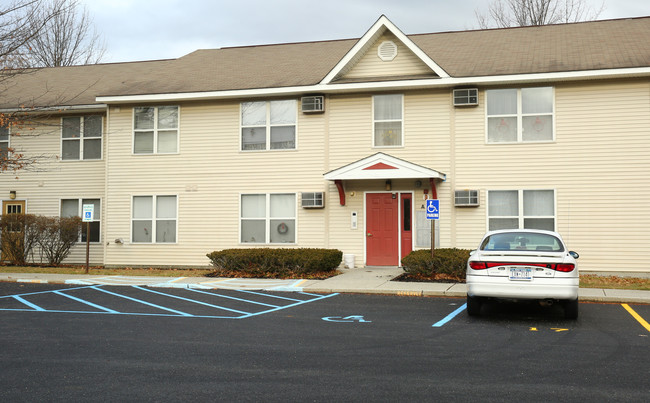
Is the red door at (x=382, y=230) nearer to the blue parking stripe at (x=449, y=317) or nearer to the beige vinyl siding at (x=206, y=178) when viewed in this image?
the beige vinyl siding at (x=206, y=178)

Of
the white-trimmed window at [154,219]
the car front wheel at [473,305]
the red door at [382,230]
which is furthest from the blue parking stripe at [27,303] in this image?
the red door at [382,230]

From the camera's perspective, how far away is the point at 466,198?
17.1 m

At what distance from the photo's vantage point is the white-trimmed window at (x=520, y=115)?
17016mm

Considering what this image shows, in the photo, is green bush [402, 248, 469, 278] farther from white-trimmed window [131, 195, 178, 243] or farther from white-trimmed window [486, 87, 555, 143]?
white-trimmed window [131, 195, 178, 243]

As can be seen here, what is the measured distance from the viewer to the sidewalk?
12508 mm

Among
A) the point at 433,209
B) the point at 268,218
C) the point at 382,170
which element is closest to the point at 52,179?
the point at 268,218

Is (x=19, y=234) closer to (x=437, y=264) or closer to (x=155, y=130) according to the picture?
(x=155, y=130)

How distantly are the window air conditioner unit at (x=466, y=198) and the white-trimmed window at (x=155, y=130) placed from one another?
9.13 m

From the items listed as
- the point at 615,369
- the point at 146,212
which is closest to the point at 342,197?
the point at 146,212

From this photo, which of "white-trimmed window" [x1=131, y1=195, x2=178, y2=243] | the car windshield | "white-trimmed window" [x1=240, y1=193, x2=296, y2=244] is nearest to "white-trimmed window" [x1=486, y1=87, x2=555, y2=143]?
"white-trimmed window" [x1=240, y1=193, x2=296, y2=244]

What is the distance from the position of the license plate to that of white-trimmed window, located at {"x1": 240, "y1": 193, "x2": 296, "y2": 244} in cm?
973

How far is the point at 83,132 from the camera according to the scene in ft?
68.8

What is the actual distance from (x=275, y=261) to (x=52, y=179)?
9.93 metres

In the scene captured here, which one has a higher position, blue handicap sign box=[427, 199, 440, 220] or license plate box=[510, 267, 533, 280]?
blue handicap sign box=[427, 199, 440, 220]
